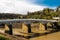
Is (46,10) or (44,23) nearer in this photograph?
(44,23)

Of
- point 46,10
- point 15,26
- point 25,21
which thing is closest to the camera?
point 25,21

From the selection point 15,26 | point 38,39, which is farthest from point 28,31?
point 15,26

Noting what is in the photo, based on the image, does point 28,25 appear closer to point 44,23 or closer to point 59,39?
point 44,23

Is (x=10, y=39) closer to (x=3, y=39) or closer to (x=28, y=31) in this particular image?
(x=3, y=39)

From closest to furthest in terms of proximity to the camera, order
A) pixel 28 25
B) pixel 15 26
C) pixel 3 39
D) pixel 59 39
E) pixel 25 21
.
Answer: pixel 3 39, pixel 59 39, pixel 28 25, pixel 25 21, pixel 15 26

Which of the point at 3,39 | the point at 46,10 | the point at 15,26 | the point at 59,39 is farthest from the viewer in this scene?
the point at 46,10

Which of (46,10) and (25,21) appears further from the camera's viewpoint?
(46,10)

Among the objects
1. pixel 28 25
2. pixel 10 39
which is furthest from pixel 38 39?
pixel 28 25

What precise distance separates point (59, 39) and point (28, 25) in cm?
1671

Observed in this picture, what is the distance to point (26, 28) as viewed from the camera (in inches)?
1726

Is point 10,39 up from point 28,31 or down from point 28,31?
up

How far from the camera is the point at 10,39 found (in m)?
15.4

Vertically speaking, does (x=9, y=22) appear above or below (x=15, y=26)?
above

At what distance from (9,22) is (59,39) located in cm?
1737
